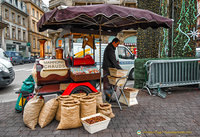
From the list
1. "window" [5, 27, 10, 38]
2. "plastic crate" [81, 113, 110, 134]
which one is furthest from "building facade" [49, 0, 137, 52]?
"plastic crate" [81, 113, 110, 134]

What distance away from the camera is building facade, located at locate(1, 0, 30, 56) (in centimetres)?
3250

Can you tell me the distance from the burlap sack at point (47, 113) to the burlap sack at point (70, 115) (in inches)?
14.8

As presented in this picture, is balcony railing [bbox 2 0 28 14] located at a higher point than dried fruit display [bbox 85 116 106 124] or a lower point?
higher

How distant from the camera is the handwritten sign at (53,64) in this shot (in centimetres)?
416

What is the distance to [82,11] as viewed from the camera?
3.23 m

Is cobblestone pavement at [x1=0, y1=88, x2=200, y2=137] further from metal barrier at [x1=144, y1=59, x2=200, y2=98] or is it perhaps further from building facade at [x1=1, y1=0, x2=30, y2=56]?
building facade at [x1=1, y1=0, x2=30, y2=56]

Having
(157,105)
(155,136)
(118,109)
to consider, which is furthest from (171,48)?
(155,136)

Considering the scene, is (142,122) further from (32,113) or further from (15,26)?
(15,26)

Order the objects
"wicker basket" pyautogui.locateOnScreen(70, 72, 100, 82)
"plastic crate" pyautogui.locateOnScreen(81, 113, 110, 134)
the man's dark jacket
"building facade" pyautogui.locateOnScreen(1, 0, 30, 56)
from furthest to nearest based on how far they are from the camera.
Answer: "building facade" pyautogui.locateOnScreen(1, 0, 30, 56) → the man's dark jacket → "wicker basket" pyautogui.locateOnScreen(70, 72, 100, 82) → "plastic crate" pyautogui.locateOnScreen(81, 113, 110, 134)

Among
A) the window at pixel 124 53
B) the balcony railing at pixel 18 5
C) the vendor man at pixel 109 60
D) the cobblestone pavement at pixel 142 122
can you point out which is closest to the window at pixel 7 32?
the balcony railing at pixel 18 5

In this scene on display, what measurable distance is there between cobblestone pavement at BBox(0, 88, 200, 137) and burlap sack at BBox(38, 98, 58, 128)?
117mm

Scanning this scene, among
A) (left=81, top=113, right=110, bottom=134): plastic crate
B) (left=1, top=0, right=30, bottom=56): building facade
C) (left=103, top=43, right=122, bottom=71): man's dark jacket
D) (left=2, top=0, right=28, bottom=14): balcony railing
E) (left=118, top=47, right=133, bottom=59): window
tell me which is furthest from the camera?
(left=2, top=0, right=28, bottom=14): balcony railing

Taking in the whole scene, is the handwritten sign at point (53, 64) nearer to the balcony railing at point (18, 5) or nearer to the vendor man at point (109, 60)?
the vendor man at point (109, 60)

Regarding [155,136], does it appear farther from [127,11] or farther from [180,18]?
[180,18]
